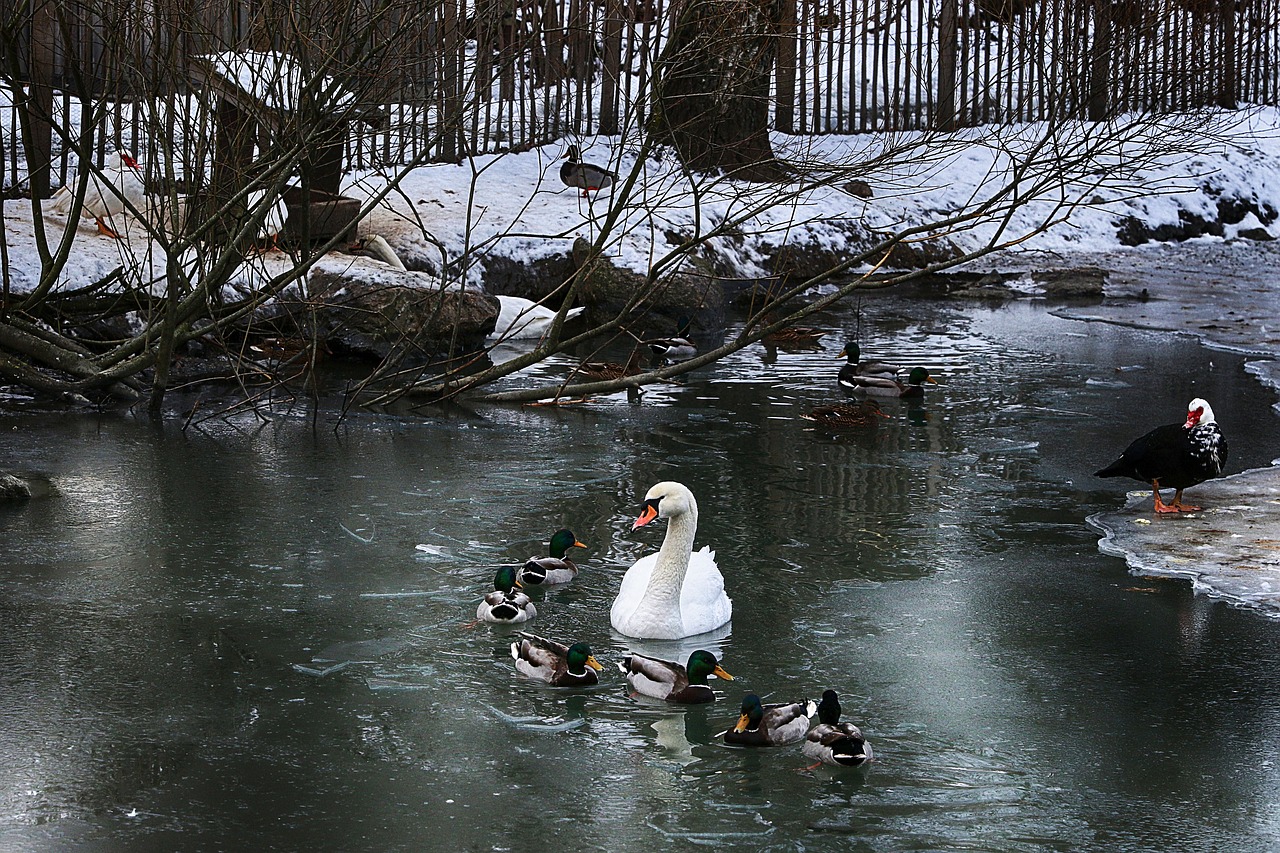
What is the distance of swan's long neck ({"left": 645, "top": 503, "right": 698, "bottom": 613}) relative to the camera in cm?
677

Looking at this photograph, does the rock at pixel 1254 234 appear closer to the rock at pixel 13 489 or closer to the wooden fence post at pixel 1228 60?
the wooden fence post at pixel 1228 60

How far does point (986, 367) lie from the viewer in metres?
14.0

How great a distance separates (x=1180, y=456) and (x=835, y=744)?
4227 mm

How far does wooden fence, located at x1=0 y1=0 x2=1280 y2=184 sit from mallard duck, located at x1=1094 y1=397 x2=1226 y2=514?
227cm

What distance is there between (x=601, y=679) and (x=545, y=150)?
1489cm

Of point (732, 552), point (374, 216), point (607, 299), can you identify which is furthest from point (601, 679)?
point (374, 216)

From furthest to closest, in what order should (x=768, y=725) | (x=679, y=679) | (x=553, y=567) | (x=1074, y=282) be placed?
(x=1074, y=282)
(x=553, y=567)
(x=679, y=679)
(x=768, y=725)

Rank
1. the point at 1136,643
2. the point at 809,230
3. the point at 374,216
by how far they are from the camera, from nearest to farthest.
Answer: the point at 1136,643
the point at 374,216
the point at 809,230

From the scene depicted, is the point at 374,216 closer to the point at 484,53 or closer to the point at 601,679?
the point at 484,53

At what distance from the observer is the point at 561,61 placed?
67.9ft

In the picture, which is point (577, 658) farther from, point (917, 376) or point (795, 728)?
point (917, 376)

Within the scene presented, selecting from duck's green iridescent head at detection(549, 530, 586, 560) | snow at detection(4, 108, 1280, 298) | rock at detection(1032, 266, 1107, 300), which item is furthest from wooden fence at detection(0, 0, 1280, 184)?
duck's green iridescent head at detection(549, 530, 586, 560)

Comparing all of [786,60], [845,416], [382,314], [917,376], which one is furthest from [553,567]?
[786,60]

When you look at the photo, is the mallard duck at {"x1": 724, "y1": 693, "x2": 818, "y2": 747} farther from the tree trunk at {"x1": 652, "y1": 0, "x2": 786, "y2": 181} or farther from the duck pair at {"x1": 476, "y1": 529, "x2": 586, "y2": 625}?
the tree trunk at {"x1": 652, "y1": 0, "x2": 786, "y2": 181}
